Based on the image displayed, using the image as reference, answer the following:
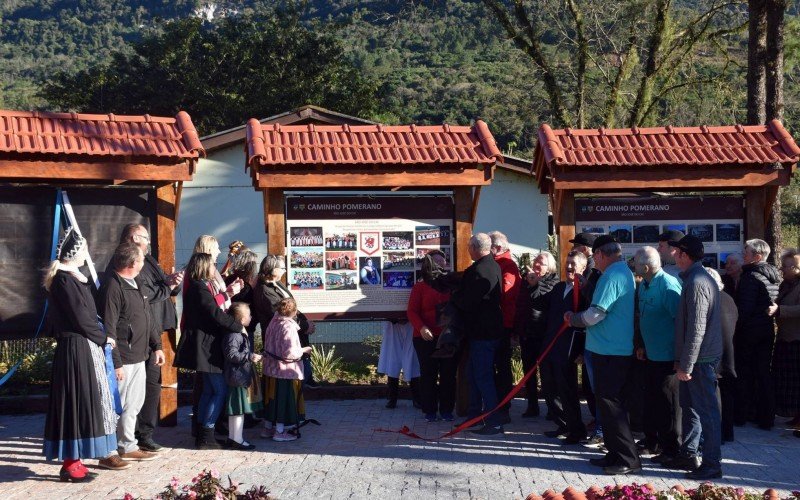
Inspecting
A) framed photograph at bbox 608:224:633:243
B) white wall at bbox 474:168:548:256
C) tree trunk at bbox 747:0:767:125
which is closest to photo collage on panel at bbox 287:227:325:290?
framed photograph at bbox 608:224:633:243

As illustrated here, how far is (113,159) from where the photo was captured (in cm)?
842

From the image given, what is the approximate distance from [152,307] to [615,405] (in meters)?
3.93

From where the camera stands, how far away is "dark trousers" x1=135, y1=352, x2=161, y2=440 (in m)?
7.84

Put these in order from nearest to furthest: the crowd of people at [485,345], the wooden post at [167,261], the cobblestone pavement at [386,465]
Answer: the cobblestone pavement at [386,465] → the crowd of people at [485,345] → the wooden post at [167,261]

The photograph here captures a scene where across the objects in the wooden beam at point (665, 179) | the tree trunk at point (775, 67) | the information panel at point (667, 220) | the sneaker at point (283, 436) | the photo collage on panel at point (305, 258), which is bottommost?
the sneaker at point (283, 436)

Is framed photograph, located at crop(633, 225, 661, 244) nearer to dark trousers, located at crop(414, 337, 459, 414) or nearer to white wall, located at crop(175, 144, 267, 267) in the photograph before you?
dark trousers, located at crop(414, 337, 459, 414)

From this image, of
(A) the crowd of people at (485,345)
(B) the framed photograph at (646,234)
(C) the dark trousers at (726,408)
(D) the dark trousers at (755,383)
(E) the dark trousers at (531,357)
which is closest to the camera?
(A) the crowd of people at (485,345)

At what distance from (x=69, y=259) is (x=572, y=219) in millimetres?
4864

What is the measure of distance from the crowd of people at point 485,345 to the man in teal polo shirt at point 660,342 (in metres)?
0.01

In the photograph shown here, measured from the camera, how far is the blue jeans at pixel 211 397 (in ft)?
25.9

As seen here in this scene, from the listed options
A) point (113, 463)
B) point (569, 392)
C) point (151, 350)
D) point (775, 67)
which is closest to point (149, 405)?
point (151, 350)

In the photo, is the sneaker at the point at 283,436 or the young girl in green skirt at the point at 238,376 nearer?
the young girl in green skirt at the point at 238,376

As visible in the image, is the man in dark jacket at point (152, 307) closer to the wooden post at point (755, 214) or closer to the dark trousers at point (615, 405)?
the dark trousers at point (615, 405)

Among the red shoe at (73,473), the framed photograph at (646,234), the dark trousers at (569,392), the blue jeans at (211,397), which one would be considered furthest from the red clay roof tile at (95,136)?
the framed photograph at (646,234)
